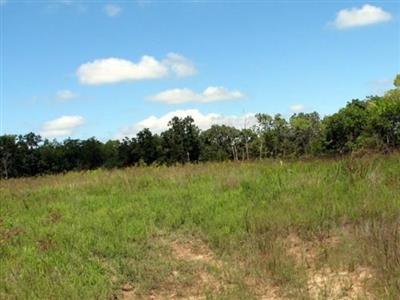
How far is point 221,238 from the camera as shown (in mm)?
7973

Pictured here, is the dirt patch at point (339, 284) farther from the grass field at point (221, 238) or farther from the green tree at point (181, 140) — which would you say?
the green tree at point (181, 140)

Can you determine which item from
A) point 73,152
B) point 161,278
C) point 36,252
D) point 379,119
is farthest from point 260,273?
point 73,152

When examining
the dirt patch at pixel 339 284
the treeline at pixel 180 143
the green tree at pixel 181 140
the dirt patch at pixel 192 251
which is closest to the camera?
the dirt patch at pixel 339 284

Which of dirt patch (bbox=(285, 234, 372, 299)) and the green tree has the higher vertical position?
the green tree

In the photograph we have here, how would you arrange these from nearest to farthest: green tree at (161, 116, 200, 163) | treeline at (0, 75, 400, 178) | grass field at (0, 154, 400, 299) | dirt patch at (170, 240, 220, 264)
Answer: grass field at (0, 154, 400, 299), dirt patch at (170, 240, 220, 264), treeline at (0, 75, 400, 178), green tree at (161, 116, 200, 163)

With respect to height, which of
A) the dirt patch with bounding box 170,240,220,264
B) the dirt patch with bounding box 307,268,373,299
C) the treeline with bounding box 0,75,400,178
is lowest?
the dirt patch with bounding box 307,268,373,299

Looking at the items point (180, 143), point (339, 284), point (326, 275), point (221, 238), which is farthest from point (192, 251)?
point (180, 143)

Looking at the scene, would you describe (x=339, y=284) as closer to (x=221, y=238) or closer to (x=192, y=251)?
(x=221, y=238)

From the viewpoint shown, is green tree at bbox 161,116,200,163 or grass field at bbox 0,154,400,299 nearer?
grass field at bbox 0,154,400,299

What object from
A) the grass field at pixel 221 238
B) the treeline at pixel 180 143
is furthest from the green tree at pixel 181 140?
the grass field at pixel 221 238

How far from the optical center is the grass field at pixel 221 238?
260 inches

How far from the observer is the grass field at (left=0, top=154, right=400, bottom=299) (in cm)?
659

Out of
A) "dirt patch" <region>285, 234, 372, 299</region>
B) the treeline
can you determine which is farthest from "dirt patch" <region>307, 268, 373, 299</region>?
the treeline

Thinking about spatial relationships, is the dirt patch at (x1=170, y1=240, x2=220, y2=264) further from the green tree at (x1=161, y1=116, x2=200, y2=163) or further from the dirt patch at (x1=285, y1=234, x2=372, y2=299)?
the green tree at (x1=161, y1=116, x2=200, y2=163)
